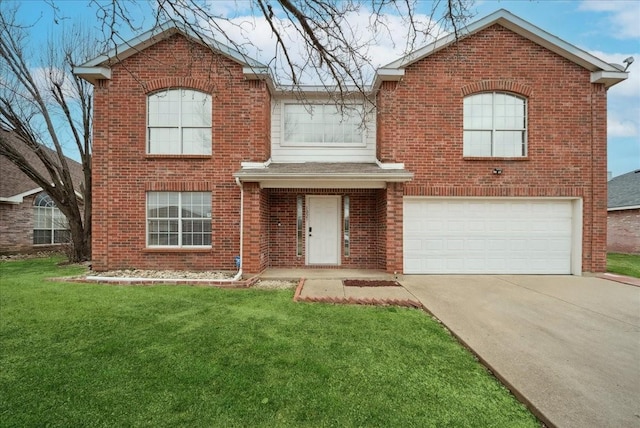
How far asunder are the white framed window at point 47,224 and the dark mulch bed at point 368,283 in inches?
597

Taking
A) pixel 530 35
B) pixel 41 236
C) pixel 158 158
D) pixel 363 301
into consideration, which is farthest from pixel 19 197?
pixel 530 35

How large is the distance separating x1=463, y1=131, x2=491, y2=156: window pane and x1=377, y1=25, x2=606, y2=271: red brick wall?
0.92ft

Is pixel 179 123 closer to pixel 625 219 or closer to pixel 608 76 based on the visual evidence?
pixel 608 76

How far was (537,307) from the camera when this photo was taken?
19.7ft

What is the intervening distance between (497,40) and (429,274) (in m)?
7.20

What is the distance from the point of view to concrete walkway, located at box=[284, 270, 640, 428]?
9.80 feet

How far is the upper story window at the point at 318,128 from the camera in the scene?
34.0 feet

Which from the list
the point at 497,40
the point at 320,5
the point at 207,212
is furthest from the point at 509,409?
the point at 497,40

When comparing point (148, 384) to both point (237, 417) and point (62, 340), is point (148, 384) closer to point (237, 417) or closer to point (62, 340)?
point (237, 417)

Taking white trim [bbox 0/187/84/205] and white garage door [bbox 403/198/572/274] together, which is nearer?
white garage door [bbox 403/198/572/274]

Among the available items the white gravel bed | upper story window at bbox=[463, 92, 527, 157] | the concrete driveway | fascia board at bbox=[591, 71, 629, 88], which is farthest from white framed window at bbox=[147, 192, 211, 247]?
fascia board at bbox=[591, 71, 629, 88]

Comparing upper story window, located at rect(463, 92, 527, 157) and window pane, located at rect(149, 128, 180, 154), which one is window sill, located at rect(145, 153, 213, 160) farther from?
upper story window, located at rect(463, 92, 527, 157)

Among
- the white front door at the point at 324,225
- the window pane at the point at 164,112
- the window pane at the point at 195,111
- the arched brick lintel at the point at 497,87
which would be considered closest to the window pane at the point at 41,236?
the window pane at the point at 164,112

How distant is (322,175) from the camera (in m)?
8.39
